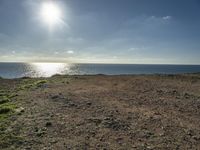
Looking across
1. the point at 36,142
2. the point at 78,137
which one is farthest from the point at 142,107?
the point at 36,142

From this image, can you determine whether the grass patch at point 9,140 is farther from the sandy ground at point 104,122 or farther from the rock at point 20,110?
the rock at point 20,110

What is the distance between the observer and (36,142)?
10461mm

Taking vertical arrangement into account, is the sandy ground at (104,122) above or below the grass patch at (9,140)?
above

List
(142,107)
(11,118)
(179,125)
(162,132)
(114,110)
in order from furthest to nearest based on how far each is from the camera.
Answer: (142,107), (114,110), (11,118), (179,125), (162,132)

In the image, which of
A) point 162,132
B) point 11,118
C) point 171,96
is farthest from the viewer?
point 171,96

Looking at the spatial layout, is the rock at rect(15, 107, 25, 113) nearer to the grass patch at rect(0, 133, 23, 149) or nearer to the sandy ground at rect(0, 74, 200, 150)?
the sandy ground at rect(0, 74, 200, 150)

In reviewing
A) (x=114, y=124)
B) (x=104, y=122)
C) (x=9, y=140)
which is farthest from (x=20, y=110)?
(x=114, y=124)

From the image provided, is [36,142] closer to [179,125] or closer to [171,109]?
[179,125]

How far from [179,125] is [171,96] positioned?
6.98 metres

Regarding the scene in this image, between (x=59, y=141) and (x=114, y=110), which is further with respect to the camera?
(x=114, y=110)

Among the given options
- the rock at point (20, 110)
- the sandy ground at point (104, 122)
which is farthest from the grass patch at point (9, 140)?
the rock at point (20, 110)

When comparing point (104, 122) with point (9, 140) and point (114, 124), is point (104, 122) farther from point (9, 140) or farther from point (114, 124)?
point (9, 140)

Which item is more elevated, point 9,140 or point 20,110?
point 20,110

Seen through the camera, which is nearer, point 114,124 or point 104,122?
point 114,124
